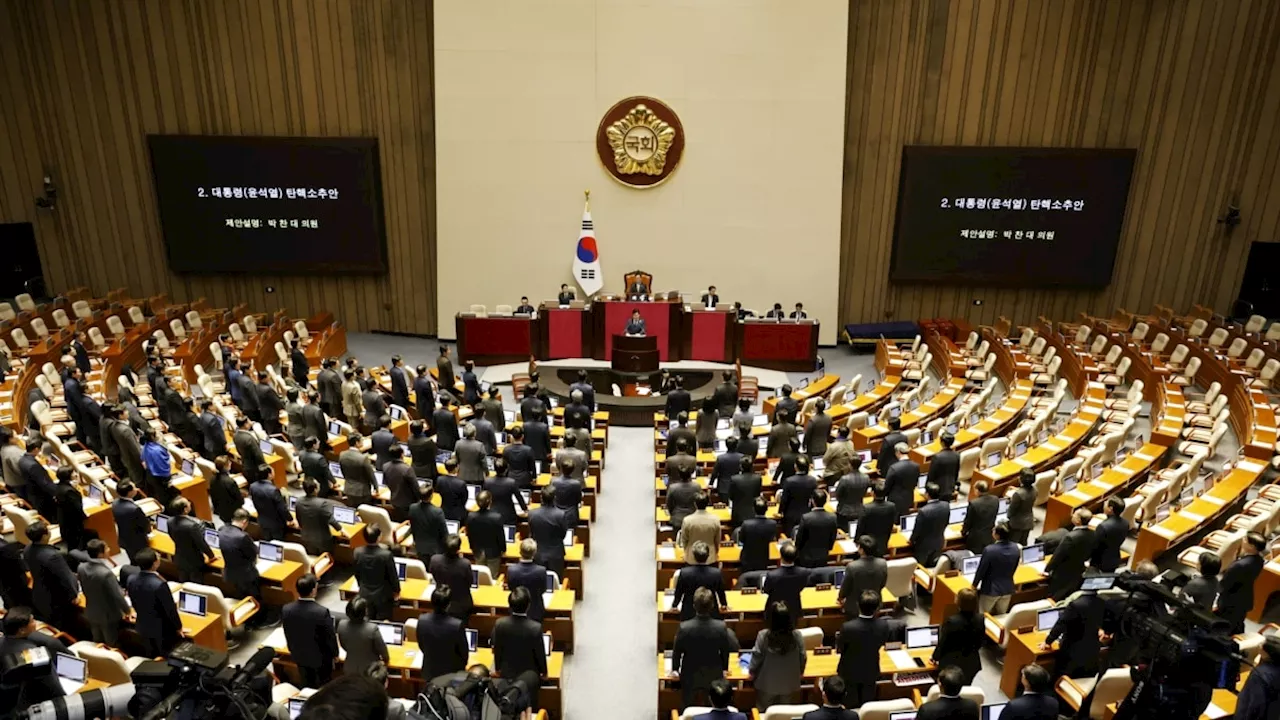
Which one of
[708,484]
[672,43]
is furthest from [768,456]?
[672,43]

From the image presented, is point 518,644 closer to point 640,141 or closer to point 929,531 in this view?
point 929,531

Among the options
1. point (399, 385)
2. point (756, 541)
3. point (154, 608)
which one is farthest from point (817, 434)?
point (154, 608)

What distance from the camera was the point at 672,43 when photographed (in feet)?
49.4

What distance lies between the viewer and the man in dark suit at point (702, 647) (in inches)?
199

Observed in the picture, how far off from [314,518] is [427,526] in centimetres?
108

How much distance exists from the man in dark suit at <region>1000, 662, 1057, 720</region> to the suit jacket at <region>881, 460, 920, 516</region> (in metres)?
3.18

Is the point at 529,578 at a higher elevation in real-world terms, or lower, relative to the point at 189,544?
higher

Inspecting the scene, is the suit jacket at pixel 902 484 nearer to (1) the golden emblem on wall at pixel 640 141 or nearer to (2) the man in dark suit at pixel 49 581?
(2) the man in dark suit at pixel 49 581

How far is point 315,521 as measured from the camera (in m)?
7.08

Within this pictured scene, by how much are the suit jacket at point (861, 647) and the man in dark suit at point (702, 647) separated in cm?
68

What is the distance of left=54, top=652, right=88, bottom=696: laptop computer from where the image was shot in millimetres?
4883

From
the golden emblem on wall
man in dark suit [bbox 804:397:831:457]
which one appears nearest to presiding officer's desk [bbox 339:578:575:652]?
man in dark suit [bbox 804:397:831:457]

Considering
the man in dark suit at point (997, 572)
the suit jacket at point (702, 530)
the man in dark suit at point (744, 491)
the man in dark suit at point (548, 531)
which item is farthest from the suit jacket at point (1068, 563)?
the man in dark suit at point (548, 531)

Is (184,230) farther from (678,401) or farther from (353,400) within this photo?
(678,401)
